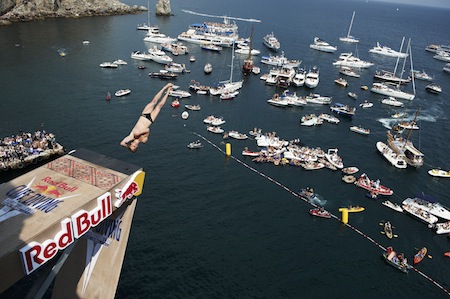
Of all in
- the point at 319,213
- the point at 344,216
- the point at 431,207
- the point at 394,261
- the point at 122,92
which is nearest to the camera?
the point at 394,261

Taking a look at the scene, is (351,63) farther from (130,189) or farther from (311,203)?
(130,189)

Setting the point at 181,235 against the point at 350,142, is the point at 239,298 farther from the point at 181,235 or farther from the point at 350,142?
the point at 350,142

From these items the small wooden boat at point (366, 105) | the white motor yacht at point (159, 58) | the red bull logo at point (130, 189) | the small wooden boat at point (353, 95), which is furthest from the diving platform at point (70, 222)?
the white motor yacht at point (159, 58)

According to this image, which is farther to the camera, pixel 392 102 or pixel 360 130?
pixel 392 102

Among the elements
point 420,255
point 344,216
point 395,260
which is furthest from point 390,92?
point 395,260

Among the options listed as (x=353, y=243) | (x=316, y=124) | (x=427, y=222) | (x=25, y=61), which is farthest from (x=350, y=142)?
(x=25, y=61)

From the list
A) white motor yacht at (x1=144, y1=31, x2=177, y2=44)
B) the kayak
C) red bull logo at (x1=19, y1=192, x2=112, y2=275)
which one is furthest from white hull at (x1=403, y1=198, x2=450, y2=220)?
white motor yacht at (x1=144, y1=31, x2=177, y2=44)
